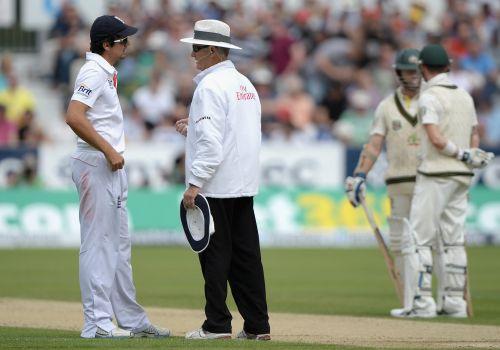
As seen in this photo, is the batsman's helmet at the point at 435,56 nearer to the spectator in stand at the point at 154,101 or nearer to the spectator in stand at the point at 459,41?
the spectator in stand at the point at 154,101

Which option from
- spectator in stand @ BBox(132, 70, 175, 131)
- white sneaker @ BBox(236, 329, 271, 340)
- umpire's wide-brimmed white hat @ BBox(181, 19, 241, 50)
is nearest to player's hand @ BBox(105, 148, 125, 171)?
umpire's wide-brimmed white hat @ BBox(181, 19, 241, 50)

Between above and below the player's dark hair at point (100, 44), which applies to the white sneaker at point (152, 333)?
below

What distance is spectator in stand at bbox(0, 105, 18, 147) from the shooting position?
24000 millimetres

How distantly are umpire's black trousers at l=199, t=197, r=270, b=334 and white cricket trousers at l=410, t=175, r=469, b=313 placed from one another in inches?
118

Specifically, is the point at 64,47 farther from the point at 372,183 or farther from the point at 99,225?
the point at 99,225

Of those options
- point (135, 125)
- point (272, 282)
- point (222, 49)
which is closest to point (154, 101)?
point (135, 125)

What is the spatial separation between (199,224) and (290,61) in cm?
1772

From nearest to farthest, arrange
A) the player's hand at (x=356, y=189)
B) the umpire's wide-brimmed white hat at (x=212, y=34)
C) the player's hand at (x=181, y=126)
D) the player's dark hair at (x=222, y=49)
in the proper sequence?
the umpire's wide-brimmed white hat at (x=212, y=34) → the player's dark hair at (x=222, y=49) → the player's hand at (x=181, y=126) → the player's hand at (x=356, y=189)

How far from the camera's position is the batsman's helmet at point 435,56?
40.8 ft

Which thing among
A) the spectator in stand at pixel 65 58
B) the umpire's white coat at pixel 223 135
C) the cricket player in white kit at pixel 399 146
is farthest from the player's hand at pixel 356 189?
the spectator in stand at pixel 65 58

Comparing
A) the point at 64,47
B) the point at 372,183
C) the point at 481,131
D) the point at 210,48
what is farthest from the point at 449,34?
the point at 210,48

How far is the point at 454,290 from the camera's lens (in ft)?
41.0

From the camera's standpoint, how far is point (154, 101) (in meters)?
25.1

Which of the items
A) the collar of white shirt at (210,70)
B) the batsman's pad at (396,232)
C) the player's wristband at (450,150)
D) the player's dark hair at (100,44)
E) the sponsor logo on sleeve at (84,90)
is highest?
the player's dark hair at (100,44)
